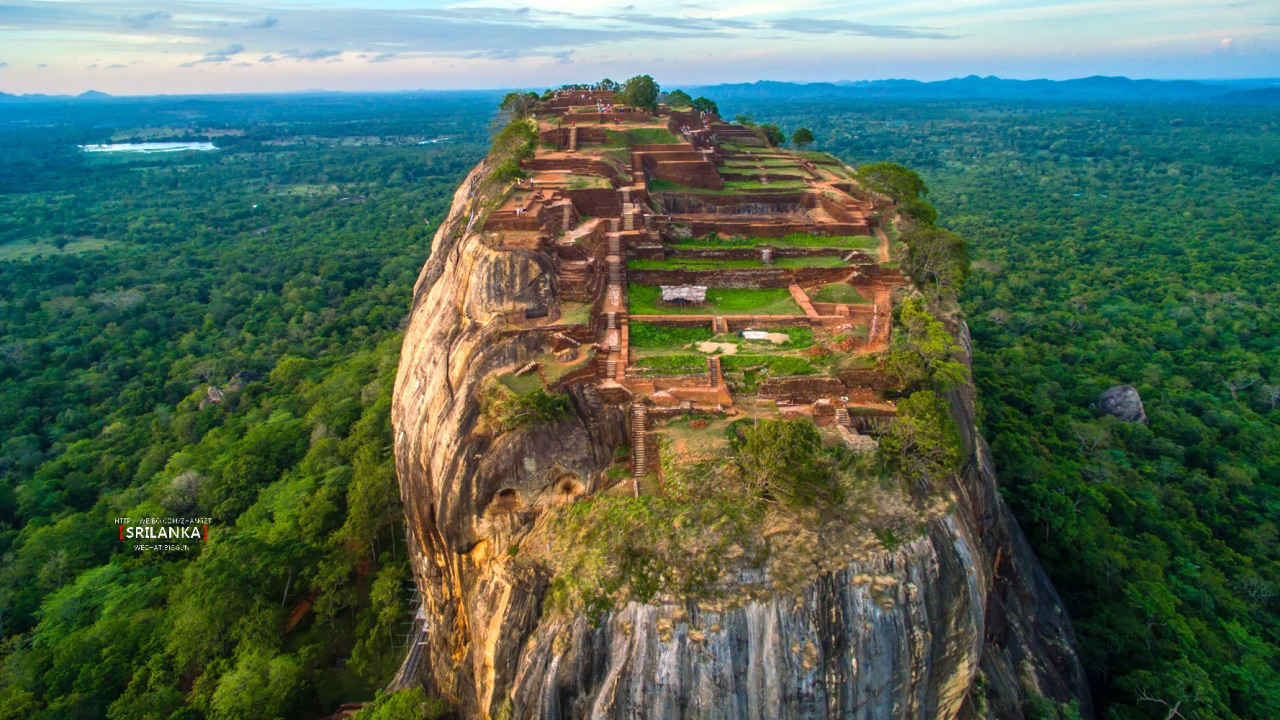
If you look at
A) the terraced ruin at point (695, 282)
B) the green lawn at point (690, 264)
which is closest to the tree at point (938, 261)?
the terraced ruin at point (695, 282)

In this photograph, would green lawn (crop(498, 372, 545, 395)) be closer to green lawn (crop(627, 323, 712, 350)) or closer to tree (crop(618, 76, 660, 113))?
green lawn (crop(627, 323, 712, 350))

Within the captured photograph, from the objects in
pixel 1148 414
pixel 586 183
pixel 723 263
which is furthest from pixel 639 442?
pixel 1148 414

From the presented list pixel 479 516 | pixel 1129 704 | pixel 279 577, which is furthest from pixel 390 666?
pixel 1129 704

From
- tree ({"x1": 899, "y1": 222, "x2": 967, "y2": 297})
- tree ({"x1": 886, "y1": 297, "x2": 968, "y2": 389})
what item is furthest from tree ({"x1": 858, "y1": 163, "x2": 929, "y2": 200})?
tree ({"x1": 886, "y1": 297, "x2": 968, "y2": 389})

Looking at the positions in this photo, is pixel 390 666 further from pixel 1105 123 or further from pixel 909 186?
pixel 1105 123

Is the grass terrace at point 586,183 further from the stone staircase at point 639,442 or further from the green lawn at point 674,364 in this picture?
the stone staircase at point 639,442
